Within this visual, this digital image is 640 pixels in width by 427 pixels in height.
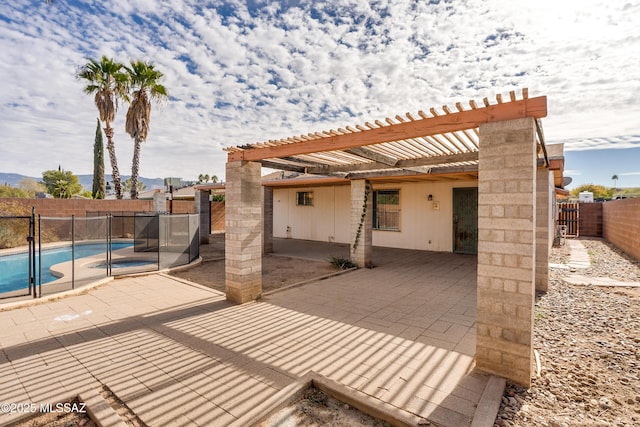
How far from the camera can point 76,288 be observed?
221 inches

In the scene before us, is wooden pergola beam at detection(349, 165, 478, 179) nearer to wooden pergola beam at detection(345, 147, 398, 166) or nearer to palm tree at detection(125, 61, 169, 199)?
wooden pergola beam at detection(345, 147, 398, 166)

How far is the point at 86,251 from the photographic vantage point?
11.0 m

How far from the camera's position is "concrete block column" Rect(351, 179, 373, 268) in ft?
26.3

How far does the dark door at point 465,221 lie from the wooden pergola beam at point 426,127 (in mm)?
7644

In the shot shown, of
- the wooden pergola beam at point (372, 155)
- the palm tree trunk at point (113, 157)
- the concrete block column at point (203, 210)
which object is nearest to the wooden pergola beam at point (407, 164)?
the wooden pergola beam at point (372, 155)

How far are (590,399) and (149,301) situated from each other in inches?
227

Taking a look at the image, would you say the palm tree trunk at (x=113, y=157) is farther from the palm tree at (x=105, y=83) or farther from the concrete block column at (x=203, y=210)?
the concrete block column at (x=203, y=210)

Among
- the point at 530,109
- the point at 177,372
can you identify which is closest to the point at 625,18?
the point at 530,109

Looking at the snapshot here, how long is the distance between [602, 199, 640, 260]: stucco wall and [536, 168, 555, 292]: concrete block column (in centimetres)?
601

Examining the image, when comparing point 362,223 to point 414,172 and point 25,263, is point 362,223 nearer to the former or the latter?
point 414,172

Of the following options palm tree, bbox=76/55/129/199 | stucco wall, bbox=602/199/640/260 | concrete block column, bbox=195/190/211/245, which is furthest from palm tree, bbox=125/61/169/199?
stucco wall, bbox=602/199/640/260

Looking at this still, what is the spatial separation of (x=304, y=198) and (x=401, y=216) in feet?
15.7

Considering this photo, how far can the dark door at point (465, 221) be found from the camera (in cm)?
991

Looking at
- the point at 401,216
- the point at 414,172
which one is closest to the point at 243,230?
the point at 414,172
